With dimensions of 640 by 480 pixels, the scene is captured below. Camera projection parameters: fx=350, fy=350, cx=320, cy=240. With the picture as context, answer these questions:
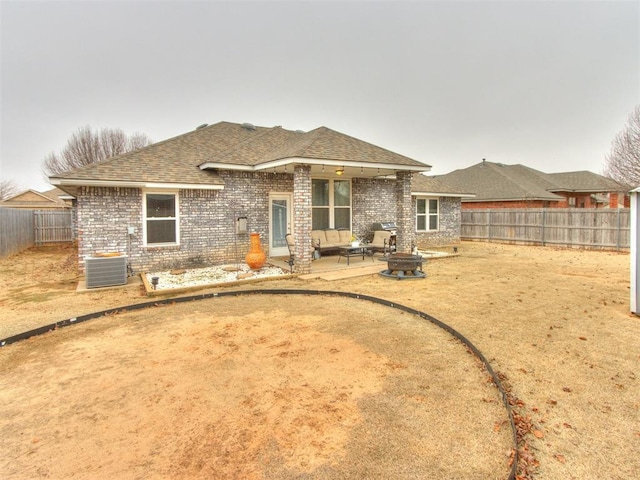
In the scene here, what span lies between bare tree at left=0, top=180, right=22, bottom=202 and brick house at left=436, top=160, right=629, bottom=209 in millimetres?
51411

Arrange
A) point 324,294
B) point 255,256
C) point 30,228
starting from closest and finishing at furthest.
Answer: point 324,294
point 255,256
point 30,228

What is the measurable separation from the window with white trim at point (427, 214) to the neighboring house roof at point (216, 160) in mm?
5372

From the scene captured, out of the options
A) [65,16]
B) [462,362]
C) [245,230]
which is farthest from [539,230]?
[65,16]

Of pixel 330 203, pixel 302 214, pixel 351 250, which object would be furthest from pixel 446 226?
pixel 302 214

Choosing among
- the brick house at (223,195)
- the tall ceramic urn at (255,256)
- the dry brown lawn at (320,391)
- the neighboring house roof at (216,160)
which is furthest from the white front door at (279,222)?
the dry brown lawn at (320,391)

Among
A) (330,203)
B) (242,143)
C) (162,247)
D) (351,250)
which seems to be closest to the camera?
(162,247)

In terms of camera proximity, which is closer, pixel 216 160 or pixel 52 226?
pixel 216 160

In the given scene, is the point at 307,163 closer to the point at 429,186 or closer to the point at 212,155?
the point at 212,155

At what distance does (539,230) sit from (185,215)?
15.9 m

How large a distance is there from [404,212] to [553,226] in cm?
941

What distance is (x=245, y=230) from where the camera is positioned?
35.6 feet

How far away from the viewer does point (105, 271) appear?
8.26 meters

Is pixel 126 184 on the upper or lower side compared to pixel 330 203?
upper

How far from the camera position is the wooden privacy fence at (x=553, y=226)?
14375 mm
